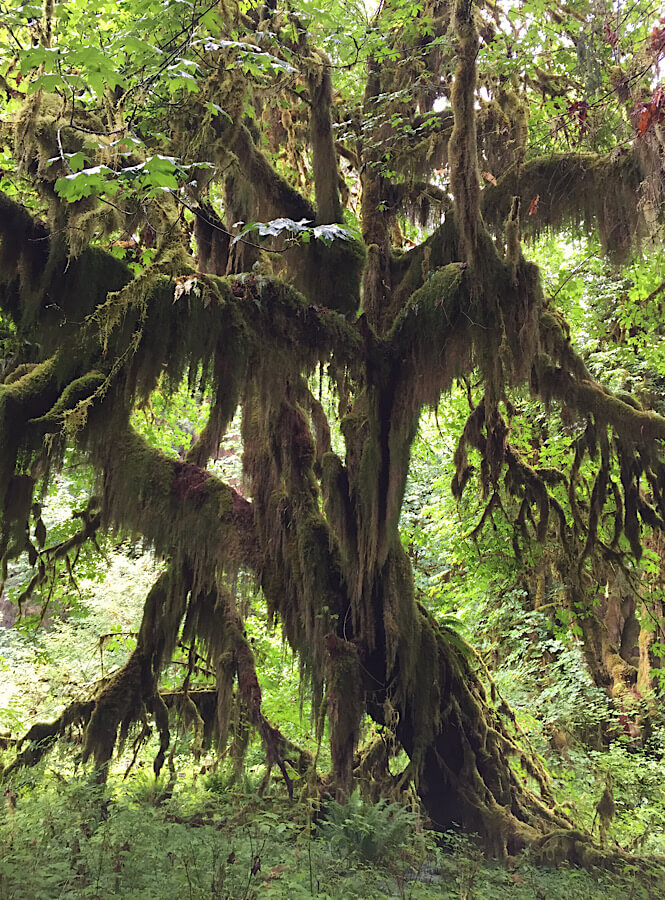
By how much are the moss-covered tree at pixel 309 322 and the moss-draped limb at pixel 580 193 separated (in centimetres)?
2

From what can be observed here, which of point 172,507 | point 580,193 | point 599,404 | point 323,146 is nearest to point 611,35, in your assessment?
point 580,193

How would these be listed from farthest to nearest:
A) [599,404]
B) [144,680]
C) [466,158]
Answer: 1. [144,680]
2. [599,404]
3. [466,158]

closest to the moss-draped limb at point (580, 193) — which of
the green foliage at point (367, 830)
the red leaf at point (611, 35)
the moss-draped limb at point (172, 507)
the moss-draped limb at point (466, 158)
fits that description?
the red leaf at point (611, 35)

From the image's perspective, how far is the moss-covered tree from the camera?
15.7 ft

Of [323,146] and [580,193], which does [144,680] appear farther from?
[580,193]

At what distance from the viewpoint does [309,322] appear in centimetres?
506

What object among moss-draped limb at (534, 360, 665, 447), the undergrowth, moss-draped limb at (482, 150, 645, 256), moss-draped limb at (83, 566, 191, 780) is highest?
moss-draped limb at (482, 150, 645, 256)

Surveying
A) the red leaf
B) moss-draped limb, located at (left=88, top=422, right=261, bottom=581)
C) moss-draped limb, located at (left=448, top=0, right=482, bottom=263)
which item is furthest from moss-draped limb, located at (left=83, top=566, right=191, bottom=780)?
the red leaf

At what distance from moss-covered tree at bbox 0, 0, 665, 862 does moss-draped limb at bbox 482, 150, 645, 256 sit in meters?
0.02

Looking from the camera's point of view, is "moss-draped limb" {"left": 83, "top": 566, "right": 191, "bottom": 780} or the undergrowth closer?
the undergrowth

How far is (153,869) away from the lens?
4500mm

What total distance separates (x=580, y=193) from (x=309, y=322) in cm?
315

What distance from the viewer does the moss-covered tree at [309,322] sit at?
15.7ft

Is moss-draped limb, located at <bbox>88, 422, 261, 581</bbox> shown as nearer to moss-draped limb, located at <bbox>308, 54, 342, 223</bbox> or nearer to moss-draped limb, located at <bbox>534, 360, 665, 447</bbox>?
moss-draped limb, located at <bbox>308, 54, 342, 223</bbox>
